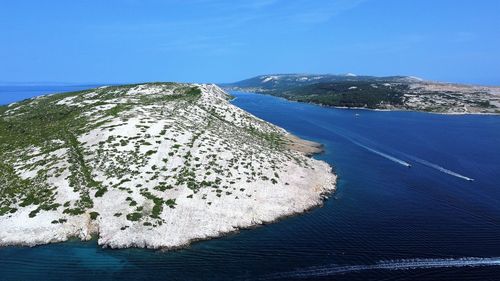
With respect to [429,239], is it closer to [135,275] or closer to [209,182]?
[209,182]

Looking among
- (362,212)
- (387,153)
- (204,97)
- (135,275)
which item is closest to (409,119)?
(387,153)

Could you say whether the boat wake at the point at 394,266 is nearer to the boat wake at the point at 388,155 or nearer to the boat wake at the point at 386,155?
the boat wake at the point at 388,155

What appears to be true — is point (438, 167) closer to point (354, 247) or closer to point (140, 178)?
point (354, 247)

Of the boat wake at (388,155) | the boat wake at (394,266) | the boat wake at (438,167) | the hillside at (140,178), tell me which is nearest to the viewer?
the boat wake at (394,266)

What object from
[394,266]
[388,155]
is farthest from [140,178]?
[388,155]

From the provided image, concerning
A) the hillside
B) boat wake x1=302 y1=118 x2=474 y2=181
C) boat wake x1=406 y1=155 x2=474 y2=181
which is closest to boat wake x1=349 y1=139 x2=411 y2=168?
boat wake x1=302 y1=118 x2=474 y2=181

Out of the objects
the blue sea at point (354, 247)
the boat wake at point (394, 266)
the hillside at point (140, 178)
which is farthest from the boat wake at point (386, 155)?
the boat wake at point (394, 266)
